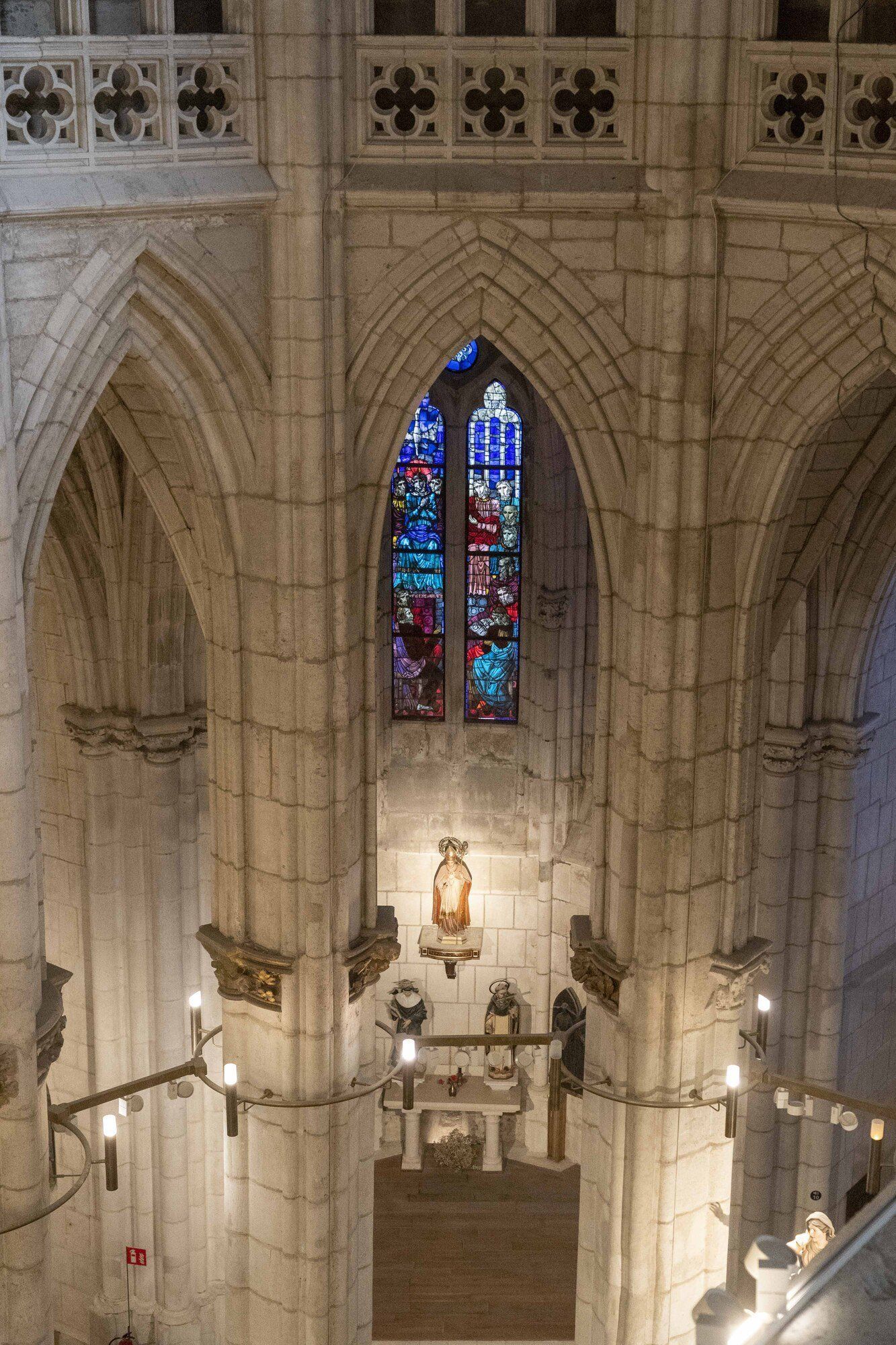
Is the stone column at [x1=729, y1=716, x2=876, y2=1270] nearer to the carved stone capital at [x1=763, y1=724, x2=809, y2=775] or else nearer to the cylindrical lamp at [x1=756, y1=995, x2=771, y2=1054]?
the carved stone capital at [x1=763, y1=724, x2=809, y2=775]

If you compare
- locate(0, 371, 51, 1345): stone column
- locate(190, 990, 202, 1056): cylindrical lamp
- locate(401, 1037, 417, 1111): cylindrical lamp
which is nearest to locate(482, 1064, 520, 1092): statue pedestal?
locate(190, 990, 202, 1056): cylindrical lamp

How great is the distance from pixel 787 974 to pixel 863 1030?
3.30 ft

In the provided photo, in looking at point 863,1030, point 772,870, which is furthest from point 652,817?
point 863,1030

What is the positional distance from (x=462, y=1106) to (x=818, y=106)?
9.07 m

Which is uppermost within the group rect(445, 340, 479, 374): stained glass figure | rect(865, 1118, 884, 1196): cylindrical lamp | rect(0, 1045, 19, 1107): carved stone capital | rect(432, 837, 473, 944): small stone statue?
rect(445, 340, 479, 374): stained glass figure

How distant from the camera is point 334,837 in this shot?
412 inches

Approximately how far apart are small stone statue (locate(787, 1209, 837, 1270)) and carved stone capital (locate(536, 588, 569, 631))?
5.34 meters

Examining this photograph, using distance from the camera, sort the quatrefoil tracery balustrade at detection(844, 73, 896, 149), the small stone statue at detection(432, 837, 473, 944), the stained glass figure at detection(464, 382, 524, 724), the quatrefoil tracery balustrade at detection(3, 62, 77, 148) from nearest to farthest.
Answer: the quatrefoil tracery balustrade at detection(3, 62, 77, 148)
the quatrefoil tracery balustrade at detection(844, 73, 896, 149)
the stained glass figure at detection(464, 382, 524, 724)
the small stone statue at detection(432, 837, 473, 944)

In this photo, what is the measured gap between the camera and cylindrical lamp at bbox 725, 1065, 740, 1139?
1014cm

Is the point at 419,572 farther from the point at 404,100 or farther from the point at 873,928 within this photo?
the point at 404,100

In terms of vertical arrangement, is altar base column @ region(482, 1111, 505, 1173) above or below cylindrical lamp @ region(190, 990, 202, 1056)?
below

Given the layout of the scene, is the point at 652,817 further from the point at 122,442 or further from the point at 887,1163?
the point at 887,1163

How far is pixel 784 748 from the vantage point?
1341 cm

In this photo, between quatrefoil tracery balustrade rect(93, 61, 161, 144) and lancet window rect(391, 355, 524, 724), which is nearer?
quatrefoil tracery balustrade rect(93, 61, 161, 144)
